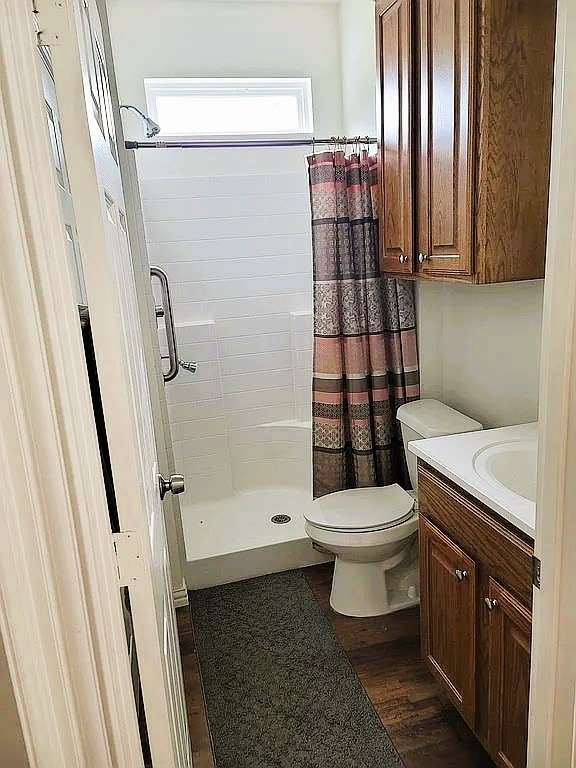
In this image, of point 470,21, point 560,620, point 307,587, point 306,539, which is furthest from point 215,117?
point 560,620

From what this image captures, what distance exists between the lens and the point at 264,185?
309 cm

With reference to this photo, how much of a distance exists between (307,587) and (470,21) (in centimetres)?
214

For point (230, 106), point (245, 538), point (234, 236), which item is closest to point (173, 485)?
point (245, 538)

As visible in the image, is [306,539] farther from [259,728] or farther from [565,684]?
[565,684]

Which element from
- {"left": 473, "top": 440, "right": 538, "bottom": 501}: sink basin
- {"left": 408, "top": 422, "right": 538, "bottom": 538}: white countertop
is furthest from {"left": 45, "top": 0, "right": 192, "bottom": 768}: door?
{"left": 473, "top": 440, "right": 538, "bottom": 501}: sink basin

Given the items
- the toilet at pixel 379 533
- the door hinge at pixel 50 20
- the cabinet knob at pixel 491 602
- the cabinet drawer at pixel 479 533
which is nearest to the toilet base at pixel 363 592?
the toilet at pixel 379 533

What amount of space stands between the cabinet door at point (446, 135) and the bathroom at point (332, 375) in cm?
1

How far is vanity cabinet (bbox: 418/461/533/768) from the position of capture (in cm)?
138

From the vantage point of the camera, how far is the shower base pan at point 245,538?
8.56 ft

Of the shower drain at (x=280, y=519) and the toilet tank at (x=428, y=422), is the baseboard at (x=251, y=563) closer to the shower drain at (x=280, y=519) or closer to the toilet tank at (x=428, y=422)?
the shower drain at (x=280, y=519)

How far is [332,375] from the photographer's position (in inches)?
97.2

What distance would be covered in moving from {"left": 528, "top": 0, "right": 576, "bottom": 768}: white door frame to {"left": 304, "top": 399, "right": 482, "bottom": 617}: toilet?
46.3 inches

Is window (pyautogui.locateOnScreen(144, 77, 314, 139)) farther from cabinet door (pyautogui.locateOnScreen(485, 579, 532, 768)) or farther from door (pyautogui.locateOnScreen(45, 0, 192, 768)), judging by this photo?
cabinet door (pyautogui.locateOnScreen(485, 579, 532, 768))

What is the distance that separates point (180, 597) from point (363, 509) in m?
0.84
